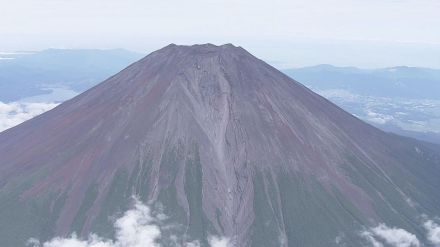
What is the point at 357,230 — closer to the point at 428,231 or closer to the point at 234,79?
the point at 428,231

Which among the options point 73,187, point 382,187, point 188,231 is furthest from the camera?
point 382,187

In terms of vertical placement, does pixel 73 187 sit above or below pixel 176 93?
below

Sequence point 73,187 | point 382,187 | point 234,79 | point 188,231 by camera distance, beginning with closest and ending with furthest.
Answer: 1. point 188,231
2. point 73,187
3. point 382,187
4. point 234,79

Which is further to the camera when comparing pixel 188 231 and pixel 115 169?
pixel 115 169

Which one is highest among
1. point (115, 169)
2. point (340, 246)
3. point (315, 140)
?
point (315, 140)

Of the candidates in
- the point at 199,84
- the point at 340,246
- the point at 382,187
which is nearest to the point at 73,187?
the point at 199,84

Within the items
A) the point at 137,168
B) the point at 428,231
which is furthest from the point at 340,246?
the point at 137,168
